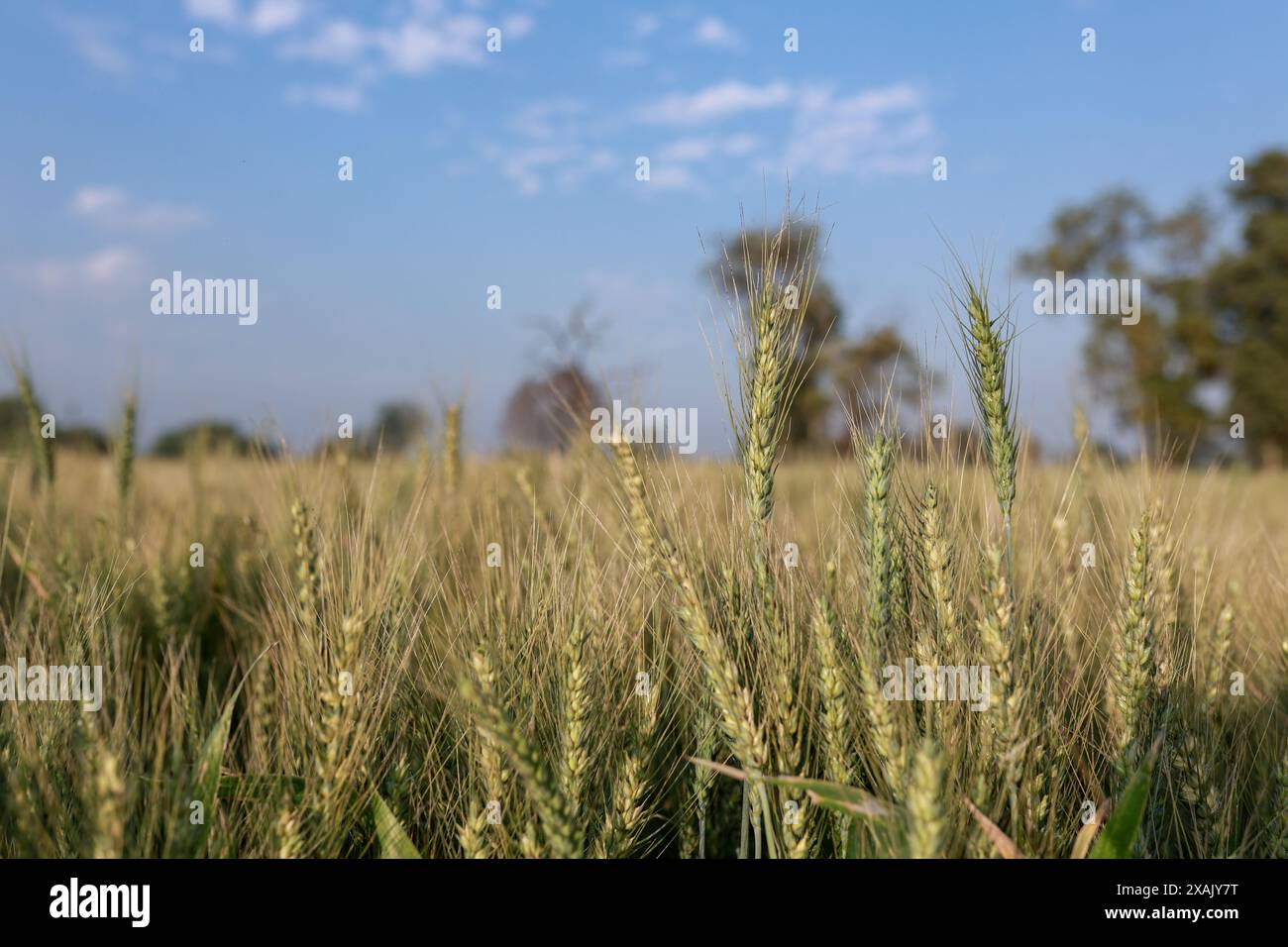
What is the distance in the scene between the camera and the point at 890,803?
1363mm

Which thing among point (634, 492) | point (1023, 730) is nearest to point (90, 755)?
point (634, 492)

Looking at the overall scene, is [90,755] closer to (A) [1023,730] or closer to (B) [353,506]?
(A) [1023,730]

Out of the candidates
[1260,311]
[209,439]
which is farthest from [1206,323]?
[209,439]

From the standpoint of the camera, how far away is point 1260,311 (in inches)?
917

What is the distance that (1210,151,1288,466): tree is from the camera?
21938mm

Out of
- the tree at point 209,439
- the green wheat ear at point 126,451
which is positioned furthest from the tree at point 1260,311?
the green wheat ear at point 126,451

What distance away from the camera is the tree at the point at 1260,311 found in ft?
72.0

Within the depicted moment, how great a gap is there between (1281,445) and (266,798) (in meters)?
27.9

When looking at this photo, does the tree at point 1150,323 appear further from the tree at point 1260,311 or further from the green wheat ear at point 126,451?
the green wheat ear at point 126,451

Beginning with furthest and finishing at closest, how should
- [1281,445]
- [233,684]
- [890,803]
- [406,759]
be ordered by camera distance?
[1281,445] < [233,684] < [406,759] < [890,803]

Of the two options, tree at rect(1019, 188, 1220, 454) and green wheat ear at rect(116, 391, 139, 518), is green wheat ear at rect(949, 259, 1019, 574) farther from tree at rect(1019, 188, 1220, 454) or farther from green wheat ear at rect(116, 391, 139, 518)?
tree at rect(1019, 188, 1220, 454)

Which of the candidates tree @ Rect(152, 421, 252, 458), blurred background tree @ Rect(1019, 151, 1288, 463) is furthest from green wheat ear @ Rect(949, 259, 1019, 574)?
blurred background tree @ Rect(1019, 151, 1288, 463)

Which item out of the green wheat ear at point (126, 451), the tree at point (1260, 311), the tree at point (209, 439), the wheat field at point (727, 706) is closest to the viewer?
the wheat field at point (727, 706)
